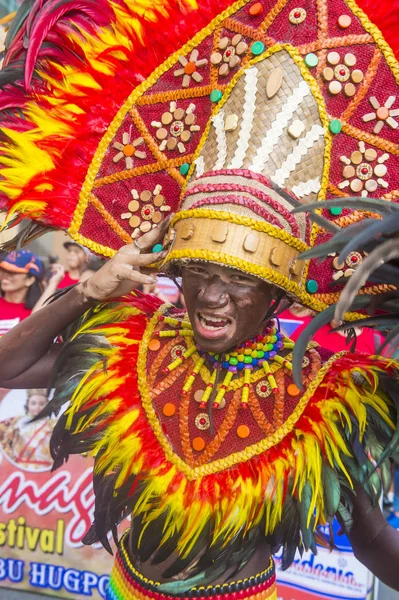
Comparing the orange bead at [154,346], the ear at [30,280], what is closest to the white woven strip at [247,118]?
the orange bead at [154,346]

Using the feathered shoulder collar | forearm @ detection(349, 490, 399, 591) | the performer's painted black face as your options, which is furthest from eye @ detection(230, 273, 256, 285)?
forearm @ detection(349, 490, 399, 591)

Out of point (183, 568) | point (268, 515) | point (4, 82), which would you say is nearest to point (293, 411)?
point (268, 515)

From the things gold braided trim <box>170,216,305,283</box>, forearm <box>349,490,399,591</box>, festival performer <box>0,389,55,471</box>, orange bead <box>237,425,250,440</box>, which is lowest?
festival performer <box>0,389,55,471</box>

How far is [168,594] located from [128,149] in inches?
50.8

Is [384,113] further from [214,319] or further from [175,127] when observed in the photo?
[214,319]

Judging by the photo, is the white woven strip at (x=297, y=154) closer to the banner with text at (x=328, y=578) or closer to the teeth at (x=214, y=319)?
the teeth at (x=214, y=319)

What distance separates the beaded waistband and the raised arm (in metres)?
0.62

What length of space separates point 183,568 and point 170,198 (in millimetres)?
1048

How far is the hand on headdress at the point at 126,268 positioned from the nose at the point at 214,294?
172mm

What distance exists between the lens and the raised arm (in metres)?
1.71

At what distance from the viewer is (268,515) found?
5.34 ft

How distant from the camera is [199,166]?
1.68 m

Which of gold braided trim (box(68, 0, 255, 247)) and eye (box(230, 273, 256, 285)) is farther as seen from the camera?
gold braided trim (box(68, 0, 255, 247))

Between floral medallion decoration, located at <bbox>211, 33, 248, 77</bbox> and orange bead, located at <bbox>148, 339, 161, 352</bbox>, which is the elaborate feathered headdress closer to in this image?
floral medallion decoration, located at <bbox>211, 33, 248, 77</bbox>
